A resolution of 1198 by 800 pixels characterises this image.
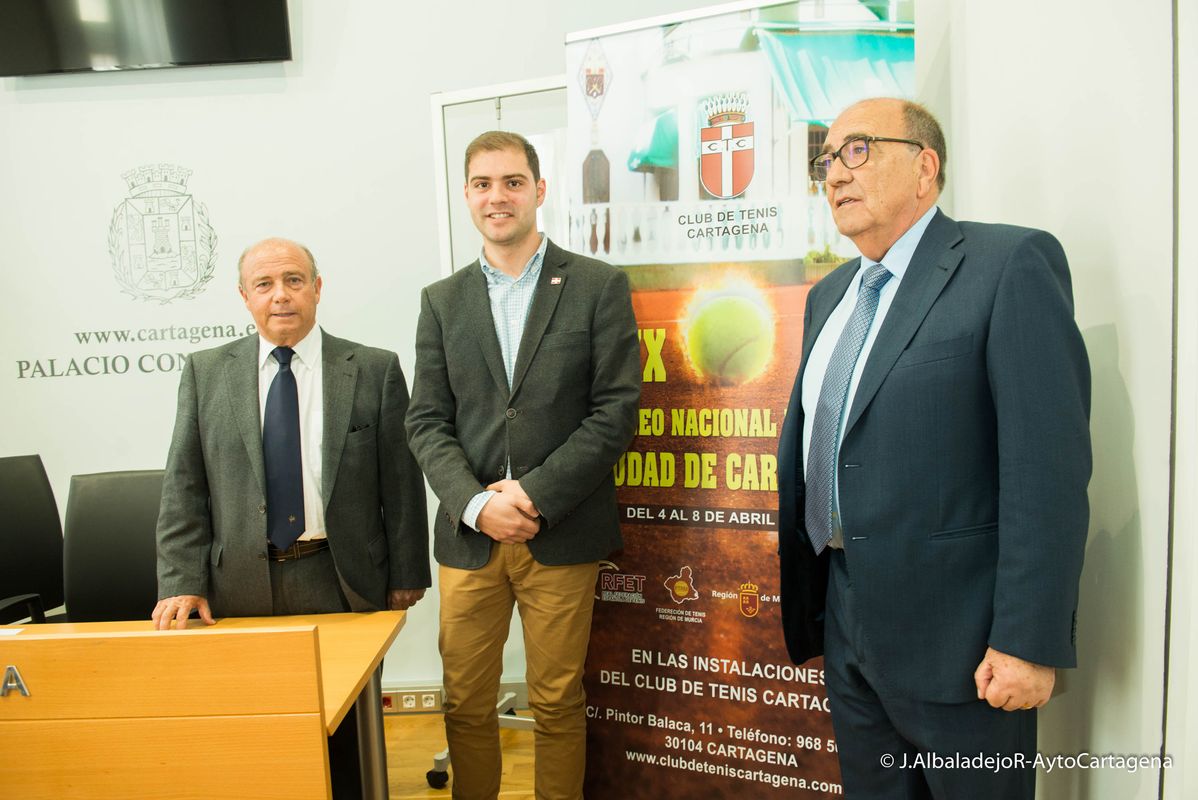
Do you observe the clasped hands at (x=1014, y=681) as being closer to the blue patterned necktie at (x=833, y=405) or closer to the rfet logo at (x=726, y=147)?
the blue patterned necktie at (x=833, y=405)

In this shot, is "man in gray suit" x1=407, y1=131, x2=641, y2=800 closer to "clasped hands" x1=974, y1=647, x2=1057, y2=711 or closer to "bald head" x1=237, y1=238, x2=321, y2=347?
"bald head" x1=237, y1=238, x2=321, y2=347

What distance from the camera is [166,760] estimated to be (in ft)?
3.98

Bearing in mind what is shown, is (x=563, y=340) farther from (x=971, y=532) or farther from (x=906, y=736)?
(x=906, y=736)

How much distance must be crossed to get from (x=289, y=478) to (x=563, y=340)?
2.70ft

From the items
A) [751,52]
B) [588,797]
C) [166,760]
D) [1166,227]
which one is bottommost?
[588,797]

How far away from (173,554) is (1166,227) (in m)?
2.28

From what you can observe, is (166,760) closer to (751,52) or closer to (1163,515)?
(1163,515)

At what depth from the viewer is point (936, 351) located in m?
1.35

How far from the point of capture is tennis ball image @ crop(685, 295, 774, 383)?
2242 millimetres

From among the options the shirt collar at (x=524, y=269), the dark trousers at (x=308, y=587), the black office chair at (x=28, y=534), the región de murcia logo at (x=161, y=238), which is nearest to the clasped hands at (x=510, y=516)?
the dark trousers at (x=308, y=587)

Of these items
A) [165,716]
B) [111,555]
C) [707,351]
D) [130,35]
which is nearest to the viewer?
[165,716]

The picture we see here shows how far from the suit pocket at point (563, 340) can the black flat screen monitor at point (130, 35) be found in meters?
2.13

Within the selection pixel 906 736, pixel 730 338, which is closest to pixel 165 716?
pixel 906 736

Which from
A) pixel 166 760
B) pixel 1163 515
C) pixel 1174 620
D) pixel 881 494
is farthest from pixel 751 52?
pixel 166 760
